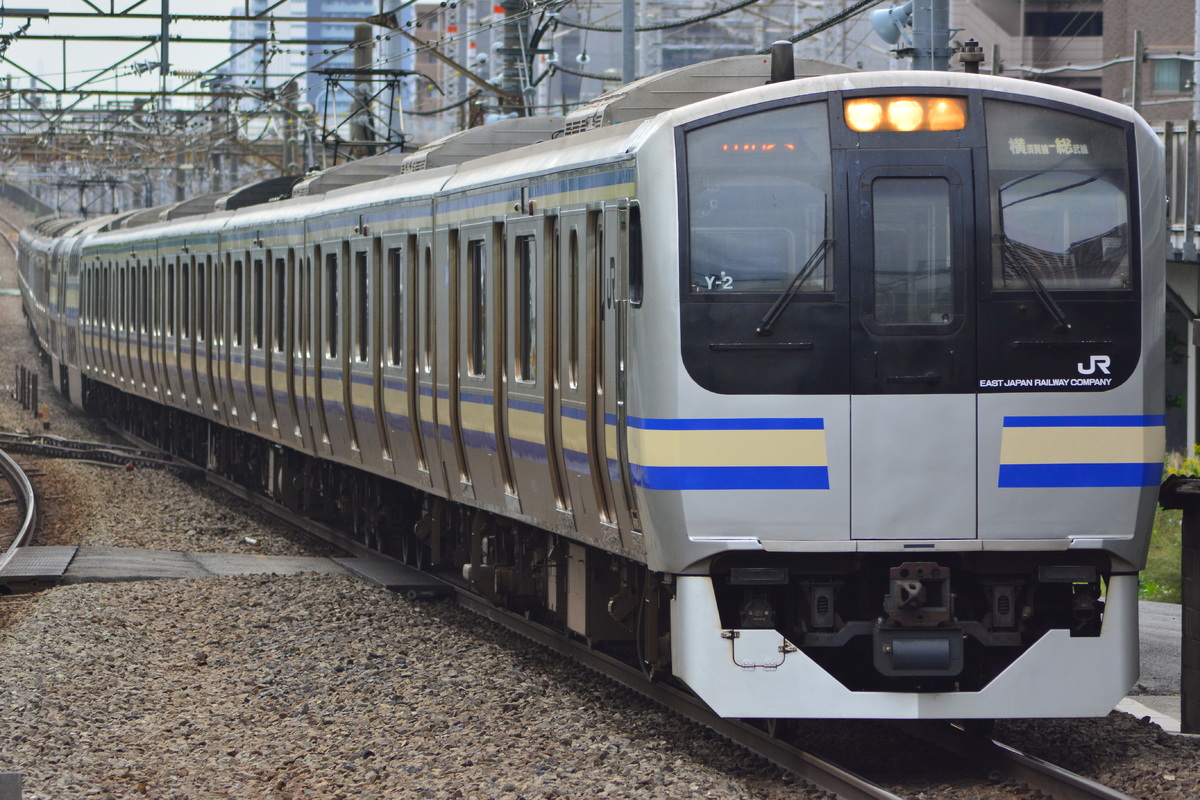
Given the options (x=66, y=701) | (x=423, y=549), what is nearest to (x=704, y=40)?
(x=423, y=549)

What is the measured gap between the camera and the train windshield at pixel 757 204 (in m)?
7.54

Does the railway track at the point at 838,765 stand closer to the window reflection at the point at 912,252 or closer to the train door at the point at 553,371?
the train door at the point at 553,371

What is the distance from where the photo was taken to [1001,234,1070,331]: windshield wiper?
752 centimetres

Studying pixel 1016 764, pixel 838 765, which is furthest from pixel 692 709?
pixel 1016 764

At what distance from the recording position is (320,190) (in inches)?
633

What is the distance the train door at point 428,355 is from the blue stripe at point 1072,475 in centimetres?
469

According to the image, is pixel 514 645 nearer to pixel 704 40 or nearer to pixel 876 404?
pixel 876 404

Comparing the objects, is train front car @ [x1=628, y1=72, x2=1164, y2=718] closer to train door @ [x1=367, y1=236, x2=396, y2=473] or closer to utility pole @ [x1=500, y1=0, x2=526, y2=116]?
train door @ [x1=367, y1=236, x2=396, y2=473]

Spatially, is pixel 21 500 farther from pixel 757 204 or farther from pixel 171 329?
pixel 757 204

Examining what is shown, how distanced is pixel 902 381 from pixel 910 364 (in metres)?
0.08

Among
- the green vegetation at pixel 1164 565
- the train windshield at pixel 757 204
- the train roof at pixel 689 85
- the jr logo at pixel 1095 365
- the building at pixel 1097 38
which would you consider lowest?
the green vegetation at pixel 1164 565

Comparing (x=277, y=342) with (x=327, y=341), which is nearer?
(x=327, y=341)

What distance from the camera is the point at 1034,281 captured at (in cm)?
755

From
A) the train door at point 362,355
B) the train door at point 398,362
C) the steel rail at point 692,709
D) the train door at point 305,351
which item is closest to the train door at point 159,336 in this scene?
the train door at point 305,351
